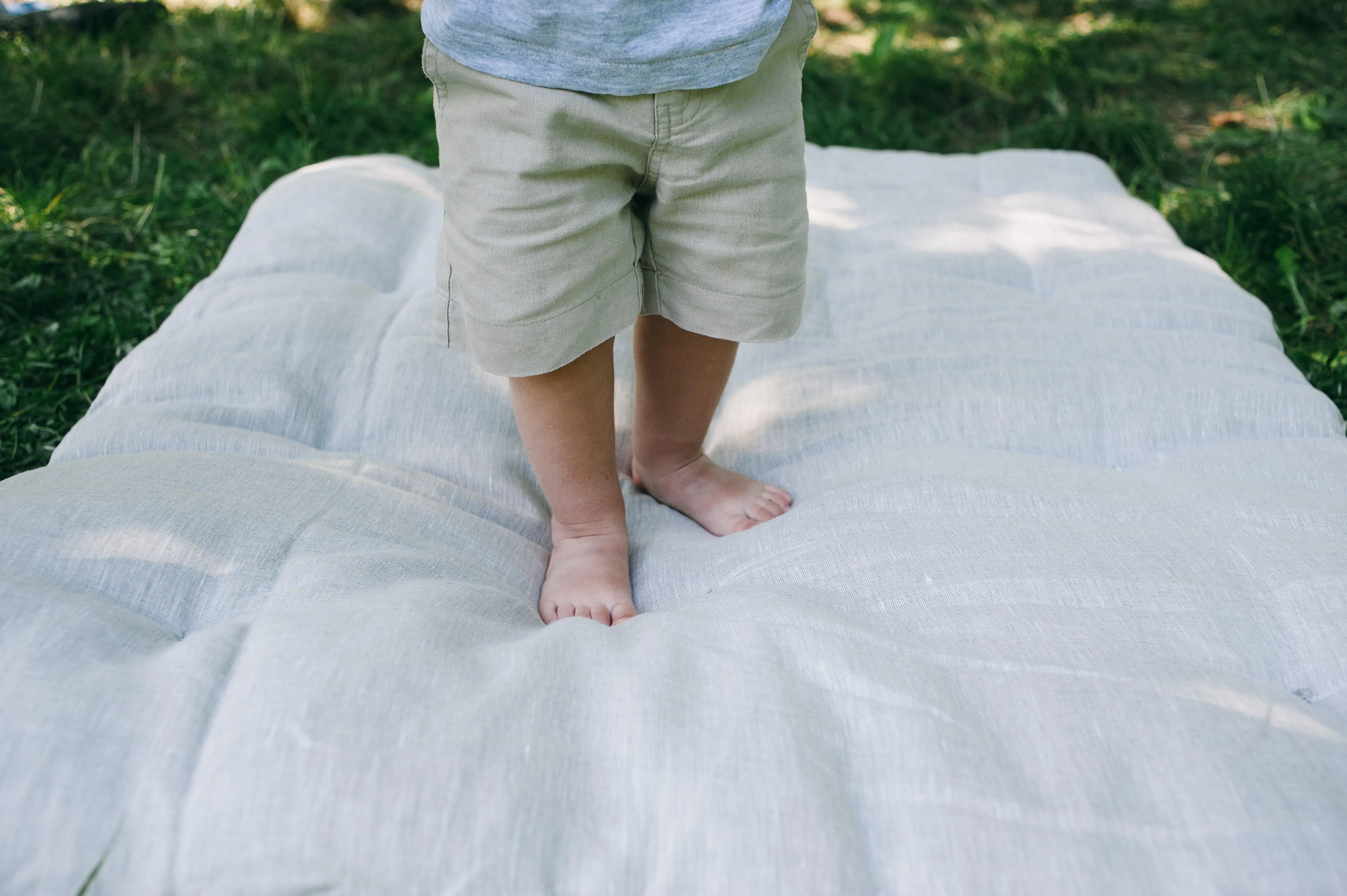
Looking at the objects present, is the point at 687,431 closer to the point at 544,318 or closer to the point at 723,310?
the point at 723,310

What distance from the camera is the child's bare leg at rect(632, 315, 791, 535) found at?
1.30 m

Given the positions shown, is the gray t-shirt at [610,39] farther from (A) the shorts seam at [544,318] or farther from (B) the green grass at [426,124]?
(B) the green grass at [426,124]

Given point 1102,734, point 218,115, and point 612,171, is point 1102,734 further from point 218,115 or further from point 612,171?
point 218,115

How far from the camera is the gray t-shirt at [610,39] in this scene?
3.18 ft

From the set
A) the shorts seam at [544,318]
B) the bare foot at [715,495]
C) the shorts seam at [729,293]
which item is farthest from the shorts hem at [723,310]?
the bare foot at [715,495]

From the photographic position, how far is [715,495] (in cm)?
135

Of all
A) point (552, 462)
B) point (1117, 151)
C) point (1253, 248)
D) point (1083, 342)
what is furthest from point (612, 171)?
point (1117, 151)

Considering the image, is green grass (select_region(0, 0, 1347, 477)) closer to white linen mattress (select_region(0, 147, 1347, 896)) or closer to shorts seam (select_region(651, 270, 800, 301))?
white linen mattress (select_region(0, 147, 1347, 896))

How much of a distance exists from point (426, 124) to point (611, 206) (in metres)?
2.00

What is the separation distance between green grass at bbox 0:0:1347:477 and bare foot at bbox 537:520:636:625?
977mm

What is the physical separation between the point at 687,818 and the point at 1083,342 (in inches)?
42.5

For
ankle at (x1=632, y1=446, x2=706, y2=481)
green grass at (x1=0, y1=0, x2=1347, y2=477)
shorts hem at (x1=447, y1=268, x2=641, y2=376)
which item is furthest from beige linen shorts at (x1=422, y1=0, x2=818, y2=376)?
green grass at (x1=0, y1=0, x2=1347, y2=477)

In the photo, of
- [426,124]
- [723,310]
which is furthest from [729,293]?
[426,124]

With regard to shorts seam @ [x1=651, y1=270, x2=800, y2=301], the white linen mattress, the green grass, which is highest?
shorts seam @ [x1=651, y1=270, x2=800, y2=301]
